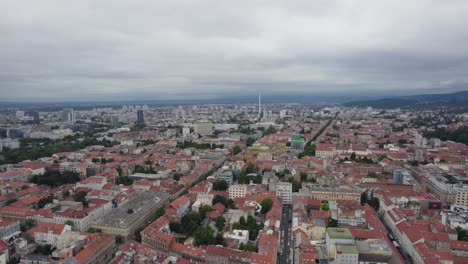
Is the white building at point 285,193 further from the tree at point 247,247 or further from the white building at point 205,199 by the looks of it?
the tree at point 247,247

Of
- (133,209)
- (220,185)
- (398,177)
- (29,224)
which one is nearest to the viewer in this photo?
(29,224)

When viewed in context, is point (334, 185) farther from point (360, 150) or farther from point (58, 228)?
point (58, 228)

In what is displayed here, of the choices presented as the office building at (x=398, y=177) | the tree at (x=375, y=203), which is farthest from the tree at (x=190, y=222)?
the office building at (x=398, y=177)

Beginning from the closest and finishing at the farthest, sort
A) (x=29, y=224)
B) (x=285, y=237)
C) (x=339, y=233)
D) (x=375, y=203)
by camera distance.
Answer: (x=339, y=233) → (x=285, y=237) → (x=29, y=224) → (x=375, y=203)

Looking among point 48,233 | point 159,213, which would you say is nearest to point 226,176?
point 159,213

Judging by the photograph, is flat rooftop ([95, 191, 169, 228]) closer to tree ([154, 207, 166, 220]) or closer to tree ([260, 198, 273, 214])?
tree ([154, 207, 166, 220])

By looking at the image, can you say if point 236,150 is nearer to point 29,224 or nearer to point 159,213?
point 159,213

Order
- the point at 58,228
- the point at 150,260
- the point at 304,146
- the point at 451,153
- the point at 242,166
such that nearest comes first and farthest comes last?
1. the point at 150,260
2. the point at 58,228
3. the point at 242,166
4. the point at 451,153
5. the point at 304,146

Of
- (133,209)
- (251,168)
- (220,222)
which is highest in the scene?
(251,168)

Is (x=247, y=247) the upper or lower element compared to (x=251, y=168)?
lower

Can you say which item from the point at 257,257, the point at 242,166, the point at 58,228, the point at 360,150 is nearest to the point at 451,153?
the point at 360,150

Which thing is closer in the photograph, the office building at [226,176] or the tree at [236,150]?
the office building at [226,176]
